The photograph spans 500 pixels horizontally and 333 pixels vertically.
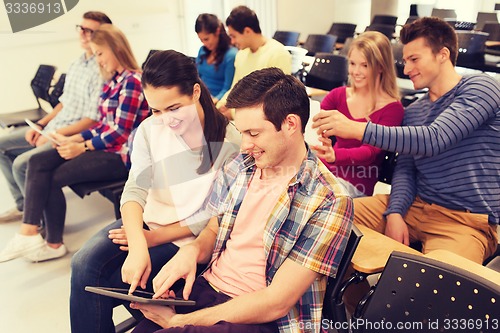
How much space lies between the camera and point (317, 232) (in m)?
1.15

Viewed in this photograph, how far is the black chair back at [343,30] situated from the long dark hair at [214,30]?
4067 millimetres

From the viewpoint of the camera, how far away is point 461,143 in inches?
64.2

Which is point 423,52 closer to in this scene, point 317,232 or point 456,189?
point 456,189

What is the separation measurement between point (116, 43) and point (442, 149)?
177cm

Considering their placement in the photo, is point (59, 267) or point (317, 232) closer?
point (317, 232)

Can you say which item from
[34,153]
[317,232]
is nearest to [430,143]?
[317,232]

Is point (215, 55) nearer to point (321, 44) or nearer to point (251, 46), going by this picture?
point (251, 46)

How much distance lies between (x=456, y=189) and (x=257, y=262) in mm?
836

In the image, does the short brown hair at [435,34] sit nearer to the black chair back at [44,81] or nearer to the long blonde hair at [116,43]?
the long blonde hair at [116,43]

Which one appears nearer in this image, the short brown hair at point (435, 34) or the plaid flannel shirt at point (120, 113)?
the short brown hair at point (435, 34)

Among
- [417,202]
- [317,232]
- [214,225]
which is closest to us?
[317,232]

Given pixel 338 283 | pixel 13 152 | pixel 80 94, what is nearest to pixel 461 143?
pixel 338 283

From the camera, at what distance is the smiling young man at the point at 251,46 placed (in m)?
2.89

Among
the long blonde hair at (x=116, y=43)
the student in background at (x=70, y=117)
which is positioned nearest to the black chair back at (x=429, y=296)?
the long blonde hair at (x=116, y=43)
